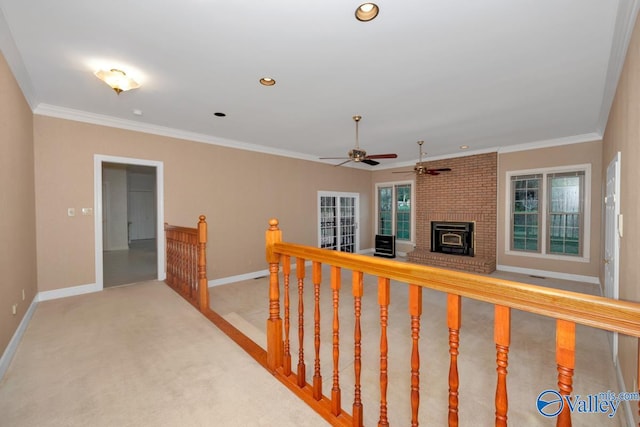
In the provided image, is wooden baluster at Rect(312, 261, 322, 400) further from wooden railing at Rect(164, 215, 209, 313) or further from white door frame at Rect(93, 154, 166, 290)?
white door frame at Rect(93, 154, 166, 290)

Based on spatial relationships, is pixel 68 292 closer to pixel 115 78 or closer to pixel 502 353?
pixel 115 78

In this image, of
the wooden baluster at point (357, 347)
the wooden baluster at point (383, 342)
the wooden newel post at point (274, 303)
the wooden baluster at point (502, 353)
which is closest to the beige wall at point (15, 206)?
the wooden newel post at point (274, 303)

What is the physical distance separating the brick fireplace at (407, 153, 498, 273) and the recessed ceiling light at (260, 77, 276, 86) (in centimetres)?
543

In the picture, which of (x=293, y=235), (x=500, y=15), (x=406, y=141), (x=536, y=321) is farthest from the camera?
(x=293, y=235)

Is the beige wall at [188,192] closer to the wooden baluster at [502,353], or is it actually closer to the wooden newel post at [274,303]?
the wooden newel post at [274,303]

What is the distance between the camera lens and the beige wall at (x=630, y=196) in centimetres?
182

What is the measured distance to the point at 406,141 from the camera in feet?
18.2

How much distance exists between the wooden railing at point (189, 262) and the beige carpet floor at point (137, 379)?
0.38m

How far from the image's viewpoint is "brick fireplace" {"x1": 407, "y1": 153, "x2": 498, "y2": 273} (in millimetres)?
6246

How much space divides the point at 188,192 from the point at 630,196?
17.7 feet

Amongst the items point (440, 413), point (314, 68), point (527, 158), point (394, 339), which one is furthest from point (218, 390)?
point (527, 158)

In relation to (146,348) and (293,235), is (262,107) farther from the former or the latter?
(293,235)

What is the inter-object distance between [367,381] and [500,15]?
116 inches

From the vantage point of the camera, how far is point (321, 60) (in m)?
2.55
